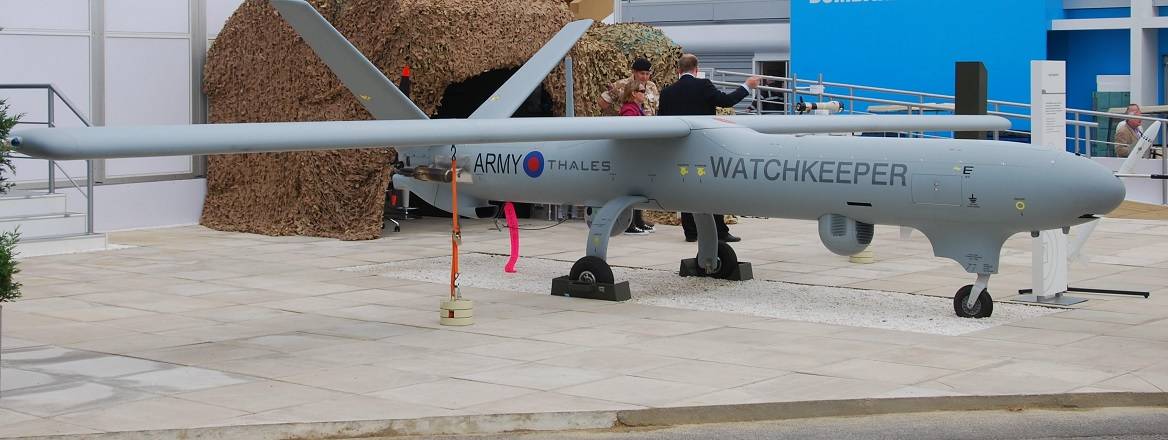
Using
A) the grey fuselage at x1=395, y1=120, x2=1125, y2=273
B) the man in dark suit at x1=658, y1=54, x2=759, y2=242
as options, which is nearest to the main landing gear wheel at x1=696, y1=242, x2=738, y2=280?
the man in dark suit at x1=658, y1=54, x2=759, y2=242

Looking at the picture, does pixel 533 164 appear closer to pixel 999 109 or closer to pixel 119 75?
pixel 119 75

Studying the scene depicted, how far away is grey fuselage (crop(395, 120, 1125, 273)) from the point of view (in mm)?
9711

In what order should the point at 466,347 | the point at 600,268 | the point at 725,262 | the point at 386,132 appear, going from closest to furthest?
the point at 386,132
the point at 466,347
the point at 600,268
the point at 725,262

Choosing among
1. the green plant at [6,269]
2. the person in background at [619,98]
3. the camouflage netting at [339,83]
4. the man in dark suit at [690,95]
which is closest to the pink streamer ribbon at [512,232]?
the man in dark suit at [690,95]

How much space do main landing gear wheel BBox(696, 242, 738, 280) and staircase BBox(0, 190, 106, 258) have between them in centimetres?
646

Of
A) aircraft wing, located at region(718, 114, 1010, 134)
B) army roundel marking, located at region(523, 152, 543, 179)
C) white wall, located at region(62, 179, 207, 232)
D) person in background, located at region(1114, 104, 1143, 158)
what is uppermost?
person in background, located at region(1114, 104, 1143, 158)

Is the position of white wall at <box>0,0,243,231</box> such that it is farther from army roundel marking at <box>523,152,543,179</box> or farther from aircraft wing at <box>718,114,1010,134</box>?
aircraft wing at <box>718,114,1010,134</box>

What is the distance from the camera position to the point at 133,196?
1662 cm

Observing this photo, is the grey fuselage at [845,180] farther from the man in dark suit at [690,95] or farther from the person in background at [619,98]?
the person in background at [619,98]

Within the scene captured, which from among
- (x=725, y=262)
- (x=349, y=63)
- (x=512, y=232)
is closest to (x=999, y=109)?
(x=725, y=262)

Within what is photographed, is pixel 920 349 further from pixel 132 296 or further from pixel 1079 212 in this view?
pixel 132 296

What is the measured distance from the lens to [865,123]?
40.8ft

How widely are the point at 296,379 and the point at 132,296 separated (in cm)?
388

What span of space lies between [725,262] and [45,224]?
6919mm
